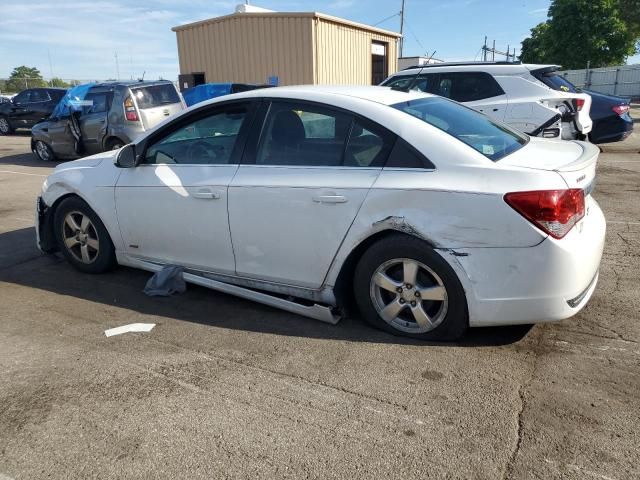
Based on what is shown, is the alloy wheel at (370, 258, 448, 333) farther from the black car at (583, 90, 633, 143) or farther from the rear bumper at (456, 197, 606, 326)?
the black car at (583, 90, 633, 143)

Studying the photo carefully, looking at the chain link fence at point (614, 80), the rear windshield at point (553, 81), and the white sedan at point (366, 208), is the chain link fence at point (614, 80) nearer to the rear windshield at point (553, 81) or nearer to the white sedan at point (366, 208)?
the rear windshield at point (553, 81)

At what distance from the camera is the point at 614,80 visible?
35.3 meters

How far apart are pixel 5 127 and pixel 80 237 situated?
20.1 metres

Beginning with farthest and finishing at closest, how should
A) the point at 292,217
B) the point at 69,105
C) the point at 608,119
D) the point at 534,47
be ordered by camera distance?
1. the point at 534,47
2. the point at 69,105
3. the point at 608,119
4. the point at 292,217

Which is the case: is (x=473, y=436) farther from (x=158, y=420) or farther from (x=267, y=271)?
(x=267, y=271)

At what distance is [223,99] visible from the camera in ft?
13.1

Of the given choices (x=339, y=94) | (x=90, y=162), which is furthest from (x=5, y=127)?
(x=339, y=94)

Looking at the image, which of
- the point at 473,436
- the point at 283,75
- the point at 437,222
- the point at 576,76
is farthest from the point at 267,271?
the point at 576,76

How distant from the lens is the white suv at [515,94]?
27.5 feet

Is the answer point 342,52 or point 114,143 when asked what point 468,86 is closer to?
point 114,143

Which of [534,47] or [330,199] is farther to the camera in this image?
[534,47]

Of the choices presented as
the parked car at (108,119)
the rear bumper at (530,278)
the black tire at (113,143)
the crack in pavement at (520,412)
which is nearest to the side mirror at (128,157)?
the rear bumper at (530,278)

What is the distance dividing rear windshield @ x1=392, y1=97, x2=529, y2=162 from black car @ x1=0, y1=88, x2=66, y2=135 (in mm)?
19710

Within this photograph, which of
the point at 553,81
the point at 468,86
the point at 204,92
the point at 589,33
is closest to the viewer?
the point at 553,81
